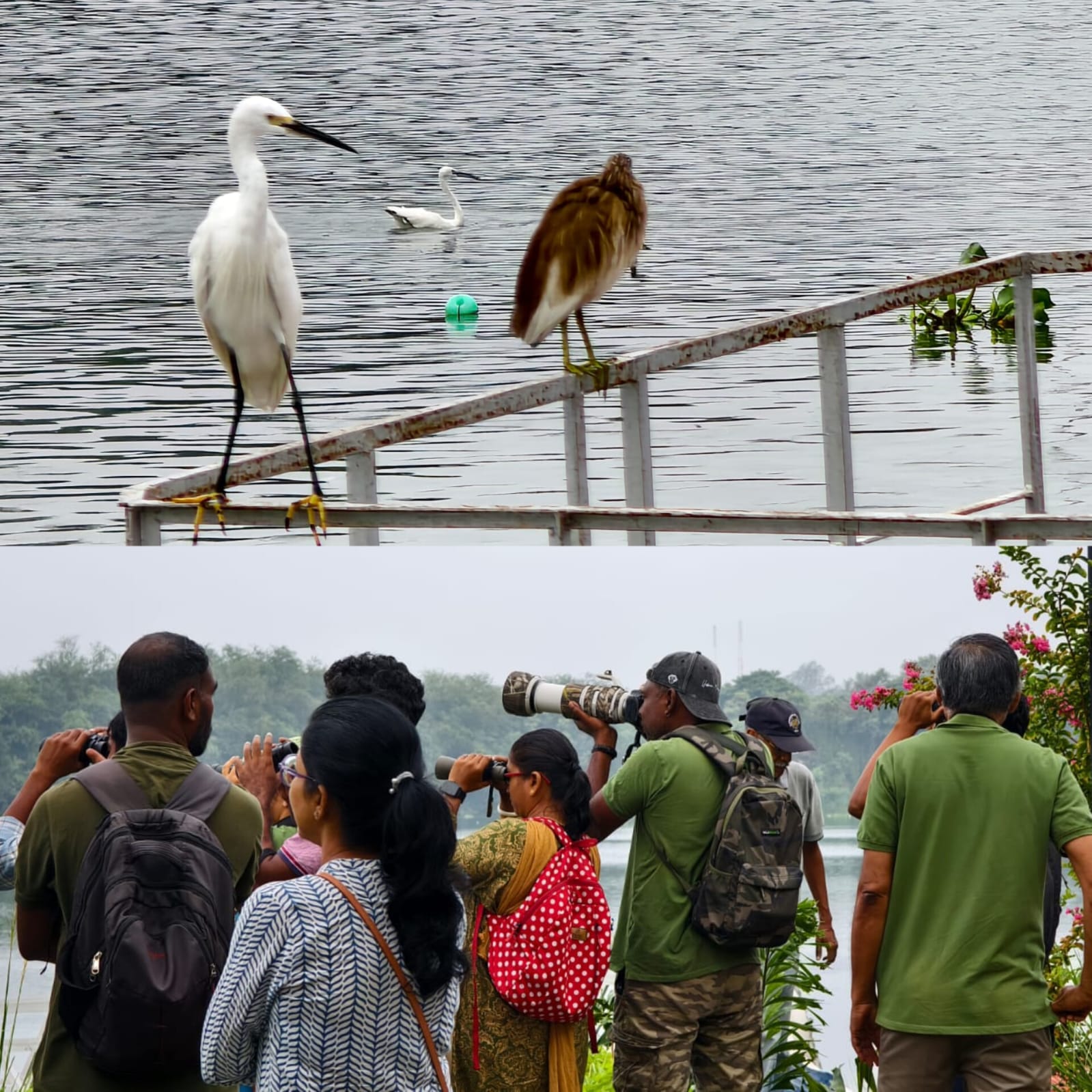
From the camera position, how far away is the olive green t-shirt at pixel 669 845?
164 inches

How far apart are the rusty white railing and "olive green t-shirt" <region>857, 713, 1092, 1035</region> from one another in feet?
1.95

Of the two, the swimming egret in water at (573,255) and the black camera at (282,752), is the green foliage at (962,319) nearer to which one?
the swimming egret in water at (573,255)

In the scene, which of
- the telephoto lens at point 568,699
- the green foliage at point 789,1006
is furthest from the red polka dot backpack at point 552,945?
the green foliage at point 789,1006

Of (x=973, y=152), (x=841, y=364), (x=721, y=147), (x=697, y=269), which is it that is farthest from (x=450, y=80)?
(x=841, y=364)

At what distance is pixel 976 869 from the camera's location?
3824 millimetres

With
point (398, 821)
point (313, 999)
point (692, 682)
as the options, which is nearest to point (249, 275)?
point (692, 682)

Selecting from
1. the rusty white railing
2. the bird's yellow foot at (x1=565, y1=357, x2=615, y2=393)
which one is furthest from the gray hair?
the bird's yellow foot at (x1=565, y1=357, x2=615, y2=393)

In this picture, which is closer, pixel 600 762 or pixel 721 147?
pixel 600 762

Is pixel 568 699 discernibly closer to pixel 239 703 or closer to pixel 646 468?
pixel 239 703

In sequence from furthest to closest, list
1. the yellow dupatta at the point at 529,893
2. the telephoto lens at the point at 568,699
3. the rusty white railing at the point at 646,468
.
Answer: the telephoto lens at the point at 568,699 < the rusty white railing at the point at 646,468 < the yellow dupatta at the point at 529,893

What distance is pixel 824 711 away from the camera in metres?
5.24

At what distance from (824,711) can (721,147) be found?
43.2 metres

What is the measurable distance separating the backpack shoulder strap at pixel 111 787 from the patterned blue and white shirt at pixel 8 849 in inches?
9.8

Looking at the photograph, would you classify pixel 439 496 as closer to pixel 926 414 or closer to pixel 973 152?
pixel 926 414
